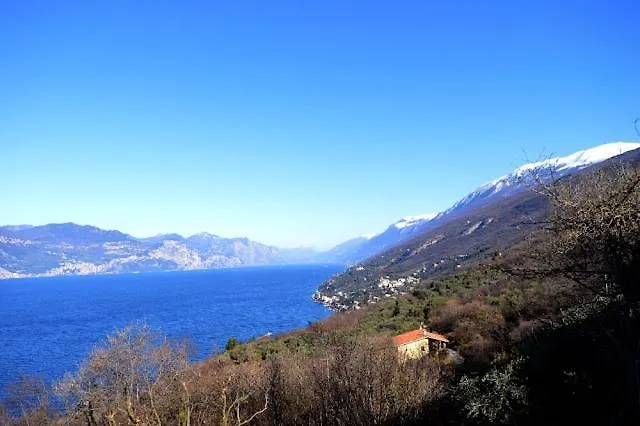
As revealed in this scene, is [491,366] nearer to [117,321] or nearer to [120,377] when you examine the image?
[120,377]

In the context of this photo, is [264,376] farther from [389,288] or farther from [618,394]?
[389,288]

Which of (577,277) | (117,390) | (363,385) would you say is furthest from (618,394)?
(117,390)

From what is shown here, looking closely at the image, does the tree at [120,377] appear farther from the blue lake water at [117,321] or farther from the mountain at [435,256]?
the mountain at [435,256]

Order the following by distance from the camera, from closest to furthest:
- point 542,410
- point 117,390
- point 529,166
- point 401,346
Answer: point 529,166 < point 542,410 < point 117,390 < point 401,346

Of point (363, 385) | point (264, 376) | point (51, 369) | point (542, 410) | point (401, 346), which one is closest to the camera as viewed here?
point (542, 410)

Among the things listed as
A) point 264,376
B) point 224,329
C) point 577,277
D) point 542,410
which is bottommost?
point 224,329

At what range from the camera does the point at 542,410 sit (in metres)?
12.8

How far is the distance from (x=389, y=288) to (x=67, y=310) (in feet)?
276

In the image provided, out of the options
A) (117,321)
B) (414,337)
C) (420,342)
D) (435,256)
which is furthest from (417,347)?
Result: (435,256)

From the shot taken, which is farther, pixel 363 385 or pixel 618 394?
pixel 363 385

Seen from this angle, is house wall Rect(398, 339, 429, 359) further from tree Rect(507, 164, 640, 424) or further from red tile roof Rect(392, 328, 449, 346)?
tree Rect(507, 164, 640, 424)

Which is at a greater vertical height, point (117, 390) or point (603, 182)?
point (603, 182)

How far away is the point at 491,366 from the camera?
68.7 feet

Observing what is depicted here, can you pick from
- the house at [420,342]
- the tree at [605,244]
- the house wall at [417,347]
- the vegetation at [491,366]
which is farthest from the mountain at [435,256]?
the tree at [605,244]
